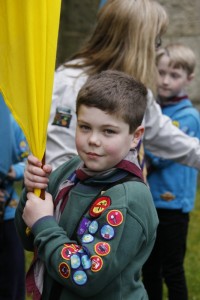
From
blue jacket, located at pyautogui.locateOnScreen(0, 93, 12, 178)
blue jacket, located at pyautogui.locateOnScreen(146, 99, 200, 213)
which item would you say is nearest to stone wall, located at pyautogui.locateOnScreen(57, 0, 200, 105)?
blue jacket, located at pyautogui.locateOnScreen(146, 99, 200, 213)

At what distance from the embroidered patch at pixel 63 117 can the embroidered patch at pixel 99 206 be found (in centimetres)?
101

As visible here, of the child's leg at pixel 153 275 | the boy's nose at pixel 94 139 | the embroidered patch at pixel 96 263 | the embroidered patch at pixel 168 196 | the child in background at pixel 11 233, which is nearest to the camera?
the embroidered patch at pixel 96 263

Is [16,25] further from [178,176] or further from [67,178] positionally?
[178,176]

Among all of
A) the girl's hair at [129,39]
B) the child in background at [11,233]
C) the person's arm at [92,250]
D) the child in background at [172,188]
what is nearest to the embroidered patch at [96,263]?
the person's arm at [92,250]

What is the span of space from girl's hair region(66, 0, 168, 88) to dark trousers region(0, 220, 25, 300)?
3.75 ft

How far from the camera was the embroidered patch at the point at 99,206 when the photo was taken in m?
2.40

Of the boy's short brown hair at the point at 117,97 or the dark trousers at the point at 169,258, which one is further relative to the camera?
the dark trousers at the point at 169,258

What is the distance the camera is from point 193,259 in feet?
19.7

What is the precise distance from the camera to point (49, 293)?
253cm

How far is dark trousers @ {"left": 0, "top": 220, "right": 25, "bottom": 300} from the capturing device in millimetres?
4020

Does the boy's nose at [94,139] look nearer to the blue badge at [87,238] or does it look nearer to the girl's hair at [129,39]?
the blue badge at [87,238]

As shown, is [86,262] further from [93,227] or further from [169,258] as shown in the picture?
[169,258]

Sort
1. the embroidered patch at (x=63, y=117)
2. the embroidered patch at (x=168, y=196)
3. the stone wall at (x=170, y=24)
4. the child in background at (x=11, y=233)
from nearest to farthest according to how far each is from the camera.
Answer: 1. the embroidered patch at (x=63, y=117)
2. the child in background at (x=11, y=233)
3. the embroidered patch at (x=168, y=196)
4. the stone wall at (x=170, y=24)

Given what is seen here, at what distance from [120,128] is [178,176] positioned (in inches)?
83.0
